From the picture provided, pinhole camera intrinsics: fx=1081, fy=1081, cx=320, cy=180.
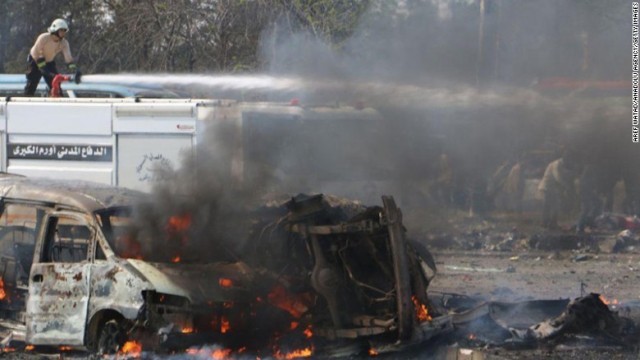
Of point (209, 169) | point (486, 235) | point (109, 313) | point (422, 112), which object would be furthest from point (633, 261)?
point (109, 313)

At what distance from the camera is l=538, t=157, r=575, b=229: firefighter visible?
61.0ft

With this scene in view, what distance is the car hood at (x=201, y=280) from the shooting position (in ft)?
27.0

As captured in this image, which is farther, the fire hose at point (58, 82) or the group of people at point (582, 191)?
the group of people at point (582, 191)

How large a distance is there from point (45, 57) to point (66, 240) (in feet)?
28.6

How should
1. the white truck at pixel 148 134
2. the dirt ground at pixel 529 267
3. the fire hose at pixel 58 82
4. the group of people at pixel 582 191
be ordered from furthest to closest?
the group of people at pixel 582 191
the fire hose at pixel 58 82
the white truck at pixel 148 134
the dirt ground at pixel 529 267

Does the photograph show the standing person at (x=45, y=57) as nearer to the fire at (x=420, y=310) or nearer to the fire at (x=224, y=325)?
the fire at (x=224, y=325)

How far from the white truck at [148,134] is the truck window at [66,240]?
425cm

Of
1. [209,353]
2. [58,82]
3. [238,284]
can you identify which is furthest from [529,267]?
[209,353]

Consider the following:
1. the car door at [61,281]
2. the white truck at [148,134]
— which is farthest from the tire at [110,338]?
the white truck at [148,134]

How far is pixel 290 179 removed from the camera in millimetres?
11266

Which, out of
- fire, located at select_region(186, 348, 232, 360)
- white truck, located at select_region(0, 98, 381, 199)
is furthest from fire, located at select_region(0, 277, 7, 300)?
white truck, located at select_region(0, 98, 381, 199)

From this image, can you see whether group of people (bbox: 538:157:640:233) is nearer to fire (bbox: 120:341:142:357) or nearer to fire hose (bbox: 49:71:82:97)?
fire hose (bbox: 49:71:82:97)

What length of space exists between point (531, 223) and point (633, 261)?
2.93 meters

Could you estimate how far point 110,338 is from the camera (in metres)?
8.48
